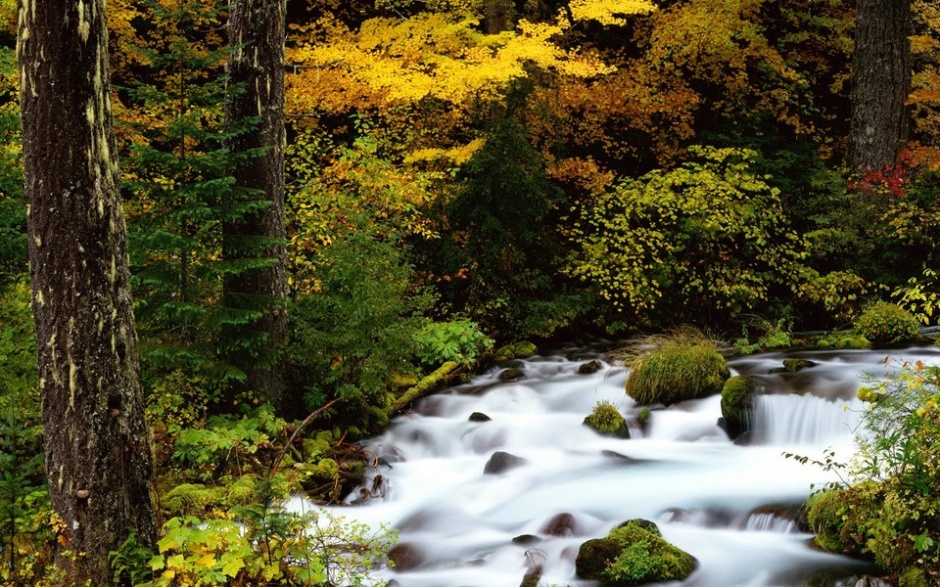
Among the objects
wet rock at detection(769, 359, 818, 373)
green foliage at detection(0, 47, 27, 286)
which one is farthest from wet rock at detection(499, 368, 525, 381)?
green foliage at detection(0, 47, 27, 286)

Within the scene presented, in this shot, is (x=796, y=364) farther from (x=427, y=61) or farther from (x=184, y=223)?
(x=184, y=223)

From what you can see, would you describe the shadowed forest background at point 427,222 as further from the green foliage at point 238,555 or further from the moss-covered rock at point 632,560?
the moss-covered rock at point 632,560

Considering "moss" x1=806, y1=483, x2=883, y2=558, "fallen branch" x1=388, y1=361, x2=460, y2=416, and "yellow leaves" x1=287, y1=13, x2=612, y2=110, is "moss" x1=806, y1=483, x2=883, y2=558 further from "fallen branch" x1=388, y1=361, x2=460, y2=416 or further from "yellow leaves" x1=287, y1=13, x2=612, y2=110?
"yellow leaves" x1=287, y1=13, x2=612, y2=110

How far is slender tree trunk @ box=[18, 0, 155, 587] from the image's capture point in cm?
458

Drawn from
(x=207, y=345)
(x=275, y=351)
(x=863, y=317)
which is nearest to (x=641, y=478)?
(x=275, y=351)

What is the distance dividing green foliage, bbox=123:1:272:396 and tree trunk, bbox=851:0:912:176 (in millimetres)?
11581

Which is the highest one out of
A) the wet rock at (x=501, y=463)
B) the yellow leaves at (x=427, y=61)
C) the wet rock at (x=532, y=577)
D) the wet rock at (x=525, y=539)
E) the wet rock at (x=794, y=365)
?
the yellow leaves at (x=427, y=61)

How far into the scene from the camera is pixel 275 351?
816 cm

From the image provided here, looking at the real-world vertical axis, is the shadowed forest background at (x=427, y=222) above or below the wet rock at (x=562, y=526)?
above

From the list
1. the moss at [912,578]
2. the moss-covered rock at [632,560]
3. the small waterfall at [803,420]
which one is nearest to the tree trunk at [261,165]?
the moss-covered rock at [632,560]

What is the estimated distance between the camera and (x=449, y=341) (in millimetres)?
10383

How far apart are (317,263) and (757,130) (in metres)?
11.1

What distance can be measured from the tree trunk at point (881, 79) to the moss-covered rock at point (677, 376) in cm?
678

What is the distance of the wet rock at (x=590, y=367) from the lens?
11.2 metres
